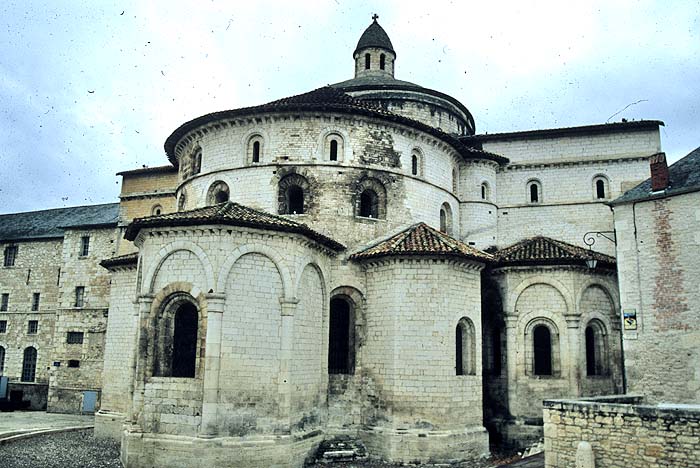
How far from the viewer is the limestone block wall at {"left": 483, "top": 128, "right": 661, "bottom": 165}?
24.3 meters

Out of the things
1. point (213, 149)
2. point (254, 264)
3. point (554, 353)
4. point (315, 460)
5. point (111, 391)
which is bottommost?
point (315, 460)

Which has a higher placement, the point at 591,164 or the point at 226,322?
the point at 591,164

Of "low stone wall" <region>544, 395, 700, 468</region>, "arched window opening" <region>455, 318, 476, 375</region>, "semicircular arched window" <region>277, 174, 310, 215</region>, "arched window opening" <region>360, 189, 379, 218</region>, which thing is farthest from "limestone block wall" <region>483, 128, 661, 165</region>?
"low stone wall" <region>544, 395, 700, 468</region>

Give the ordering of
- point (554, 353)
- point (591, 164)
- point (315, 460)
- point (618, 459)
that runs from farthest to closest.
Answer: point (591, 164)
point (554, 353)
point (315, 460)
point (618, 459)

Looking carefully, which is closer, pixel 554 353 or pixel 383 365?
pixel 383 365

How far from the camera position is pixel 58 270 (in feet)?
116

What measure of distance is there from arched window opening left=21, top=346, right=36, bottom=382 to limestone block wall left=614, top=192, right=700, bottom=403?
31408 millimetres

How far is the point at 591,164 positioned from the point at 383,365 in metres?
12.9

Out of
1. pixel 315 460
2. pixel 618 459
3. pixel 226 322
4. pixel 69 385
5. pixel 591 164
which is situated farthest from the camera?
pixel 69 385

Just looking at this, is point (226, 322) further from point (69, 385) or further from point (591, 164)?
point (69, 385)

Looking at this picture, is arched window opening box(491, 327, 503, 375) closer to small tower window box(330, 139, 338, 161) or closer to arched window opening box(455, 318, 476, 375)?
arched window opening box(455, 318, 476, 375)

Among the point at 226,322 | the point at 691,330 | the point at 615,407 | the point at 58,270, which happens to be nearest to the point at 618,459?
the point at 615,407

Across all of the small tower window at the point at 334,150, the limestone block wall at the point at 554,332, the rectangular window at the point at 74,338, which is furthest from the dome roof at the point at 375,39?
the rectangular window at the point at 74,338

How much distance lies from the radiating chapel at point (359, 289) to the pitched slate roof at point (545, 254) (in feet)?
0.26
